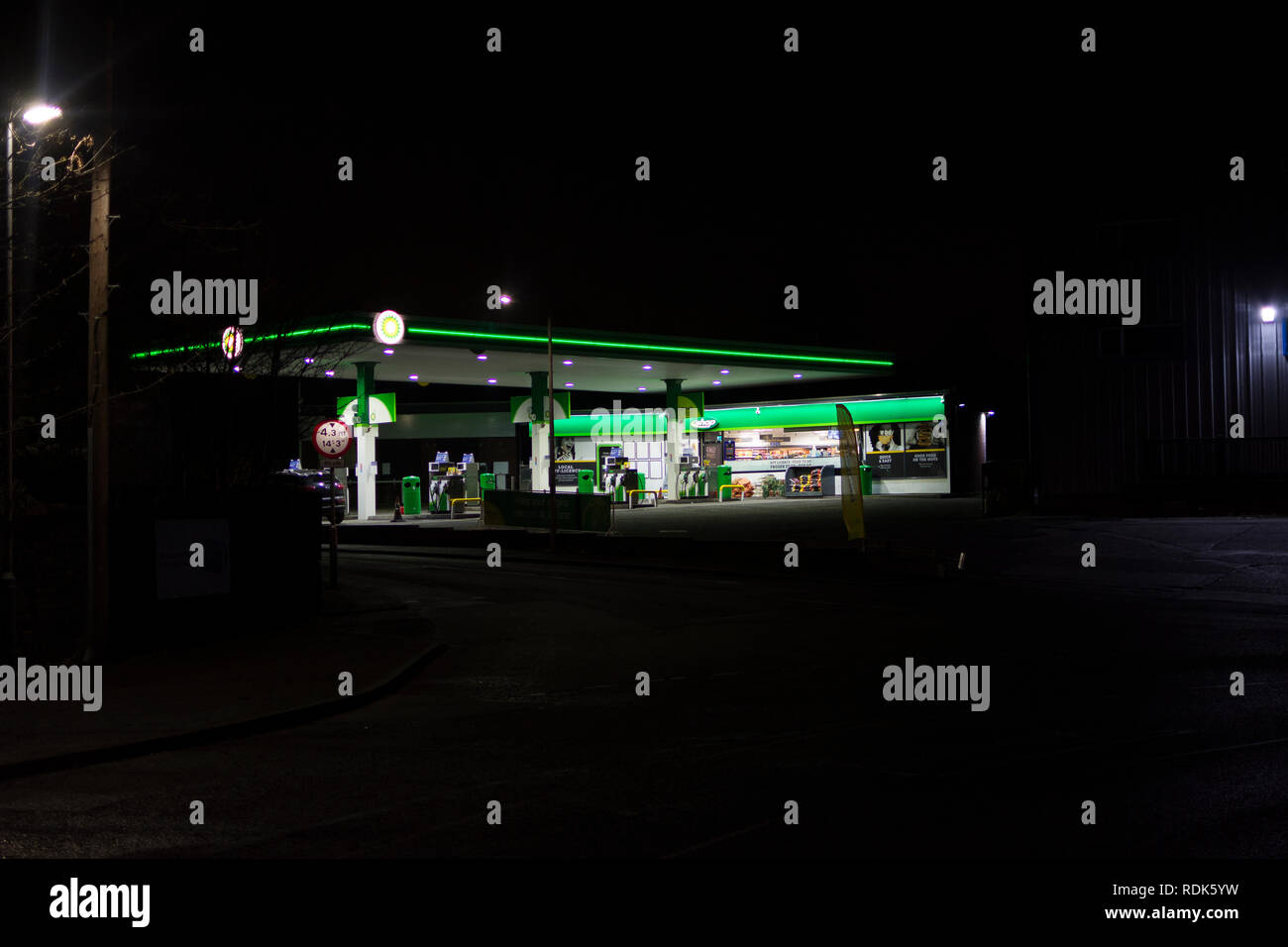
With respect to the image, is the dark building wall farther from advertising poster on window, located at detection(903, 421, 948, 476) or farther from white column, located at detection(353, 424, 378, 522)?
white column, located at detection(353, 424, 378, 522)

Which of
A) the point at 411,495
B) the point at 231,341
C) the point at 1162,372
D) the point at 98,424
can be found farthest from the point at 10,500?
the point at 411,495

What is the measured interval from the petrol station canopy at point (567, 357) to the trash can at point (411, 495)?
4456mm

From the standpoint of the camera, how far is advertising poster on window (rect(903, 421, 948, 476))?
47500 mm

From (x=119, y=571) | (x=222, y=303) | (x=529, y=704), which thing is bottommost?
(x=529, y=704)

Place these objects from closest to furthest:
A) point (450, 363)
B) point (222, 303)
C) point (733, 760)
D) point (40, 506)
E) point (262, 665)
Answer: point (733, 760) → point (262, 665) → point (40, 506) → point (222, 303) → point (450, 363)

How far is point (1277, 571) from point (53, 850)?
20.1 metres

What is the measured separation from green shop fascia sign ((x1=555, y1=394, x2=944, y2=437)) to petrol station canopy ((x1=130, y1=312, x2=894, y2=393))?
4.84 ft

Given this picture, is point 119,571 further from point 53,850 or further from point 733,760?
point 733,760

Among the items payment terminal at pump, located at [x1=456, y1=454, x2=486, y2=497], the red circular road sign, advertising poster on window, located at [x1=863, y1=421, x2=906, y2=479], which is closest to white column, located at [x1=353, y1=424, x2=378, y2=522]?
payment terminal at pump, located at [x1=456, y1=454, x2=486, y2=497]

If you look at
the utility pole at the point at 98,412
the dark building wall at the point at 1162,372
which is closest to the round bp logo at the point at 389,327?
the dark building wall at the point at 1162,372

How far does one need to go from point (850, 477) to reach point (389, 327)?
16.7 metres

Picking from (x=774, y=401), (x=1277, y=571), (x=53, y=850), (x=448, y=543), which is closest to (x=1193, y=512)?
(x=1277, y=571)

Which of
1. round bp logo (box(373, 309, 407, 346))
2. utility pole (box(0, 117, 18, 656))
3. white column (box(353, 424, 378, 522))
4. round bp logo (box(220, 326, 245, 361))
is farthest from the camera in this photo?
white column (box(353, 424, 378, 522))

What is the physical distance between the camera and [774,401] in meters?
49.6
